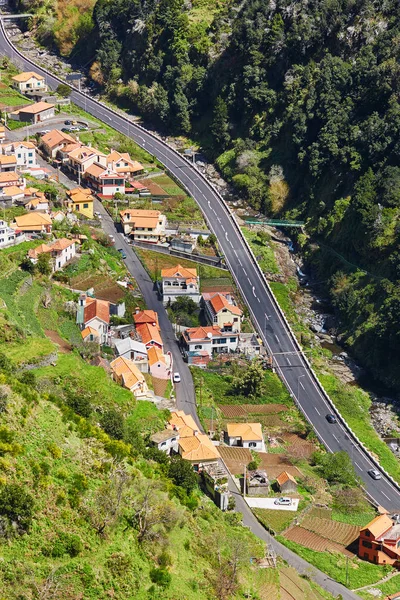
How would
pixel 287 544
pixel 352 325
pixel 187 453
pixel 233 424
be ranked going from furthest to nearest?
pixel 352 325, pixel 233 424, pixel 187 453, pixel 287 544

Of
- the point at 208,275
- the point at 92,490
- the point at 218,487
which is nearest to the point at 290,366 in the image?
the point at 208,275

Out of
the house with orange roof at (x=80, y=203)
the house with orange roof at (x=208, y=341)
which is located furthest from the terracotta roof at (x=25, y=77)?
the house with orange roof at (x=208, y=341)

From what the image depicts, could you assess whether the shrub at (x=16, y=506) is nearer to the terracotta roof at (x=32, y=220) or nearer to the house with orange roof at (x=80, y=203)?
the terracotta roof at (x=32, y=220)

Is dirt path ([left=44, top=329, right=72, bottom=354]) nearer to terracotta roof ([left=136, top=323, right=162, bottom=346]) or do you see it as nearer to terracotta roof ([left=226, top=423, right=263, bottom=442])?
terracotta roof ([left=136, top=323, right=162, bottom=346])

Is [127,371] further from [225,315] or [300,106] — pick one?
[300,106]

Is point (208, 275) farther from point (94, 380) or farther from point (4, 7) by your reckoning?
point (4, 7)

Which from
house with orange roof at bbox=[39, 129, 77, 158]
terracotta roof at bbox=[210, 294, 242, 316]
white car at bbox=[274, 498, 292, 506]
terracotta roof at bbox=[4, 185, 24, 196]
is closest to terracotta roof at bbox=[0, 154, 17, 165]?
terracotta roof at bbox=[4, 185, 24, 196]
